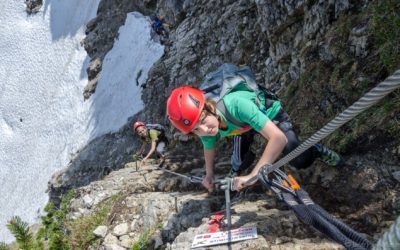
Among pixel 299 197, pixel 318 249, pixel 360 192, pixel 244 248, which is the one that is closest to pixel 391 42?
pixel 360 192

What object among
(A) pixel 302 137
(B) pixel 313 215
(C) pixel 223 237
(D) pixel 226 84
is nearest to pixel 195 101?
(D) pixel 226 84

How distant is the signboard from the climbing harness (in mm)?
639

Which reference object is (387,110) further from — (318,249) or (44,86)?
(44,86)

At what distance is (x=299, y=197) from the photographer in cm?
502

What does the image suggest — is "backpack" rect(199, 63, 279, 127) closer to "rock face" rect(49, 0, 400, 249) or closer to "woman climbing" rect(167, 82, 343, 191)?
"woman climbing" rect(167, 82, 343, 191)

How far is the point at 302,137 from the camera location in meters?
7.70

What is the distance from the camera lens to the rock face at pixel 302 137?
5324mm

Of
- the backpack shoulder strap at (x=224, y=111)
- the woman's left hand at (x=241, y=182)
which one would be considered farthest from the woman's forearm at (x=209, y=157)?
the backpack shoulder strap at (x=224, y=111)

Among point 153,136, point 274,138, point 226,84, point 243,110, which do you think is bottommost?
point 274,138

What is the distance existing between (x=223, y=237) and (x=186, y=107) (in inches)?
71.0

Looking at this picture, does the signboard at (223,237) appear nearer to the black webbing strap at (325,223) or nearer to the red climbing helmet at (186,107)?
the black webbing strap at (325,223)

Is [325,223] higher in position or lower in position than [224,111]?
lower

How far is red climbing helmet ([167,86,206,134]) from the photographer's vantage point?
494cm

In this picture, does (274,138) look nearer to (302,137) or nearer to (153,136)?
(302,137)
